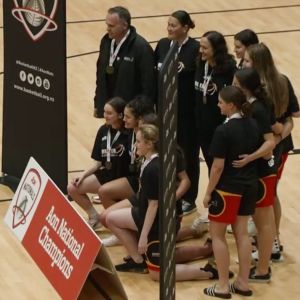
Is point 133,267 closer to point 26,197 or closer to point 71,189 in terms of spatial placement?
point 71,189

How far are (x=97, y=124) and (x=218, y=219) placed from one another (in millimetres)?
3726

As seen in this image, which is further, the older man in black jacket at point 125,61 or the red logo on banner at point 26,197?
the older man in black jacket at point 125,61

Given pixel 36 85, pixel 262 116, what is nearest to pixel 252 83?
pixel 262 116

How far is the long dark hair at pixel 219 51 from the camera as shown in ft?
20.8

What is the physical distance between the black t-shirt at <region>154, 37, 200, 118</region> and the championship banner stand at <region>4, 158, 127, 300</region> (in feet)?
7.01

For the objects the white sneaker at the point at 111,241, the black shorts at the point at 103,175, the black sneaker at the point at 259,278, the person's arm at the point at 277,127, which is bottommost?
the white sneaker at the point at 111,241

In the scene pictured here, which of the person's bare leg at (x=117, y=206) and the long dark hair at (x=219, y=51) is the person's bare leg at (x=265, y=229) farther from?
the long dark hair at (x=219, y=51)

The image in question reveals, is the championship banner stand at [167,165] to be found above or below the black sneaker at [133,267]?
above

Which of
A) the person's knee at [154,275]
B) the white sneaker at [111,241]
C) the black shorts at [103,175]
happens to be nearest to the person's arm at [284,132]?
the person's knee at [154,275]

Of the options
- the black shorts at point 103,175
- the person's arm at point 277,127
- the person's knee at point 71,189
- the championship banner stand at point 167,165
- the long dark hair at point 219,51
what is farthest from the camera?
the person's knee at point 71,189

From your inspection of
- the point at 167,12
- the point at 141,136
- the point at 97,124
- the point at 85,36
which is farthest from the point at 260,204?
the point at 167,12

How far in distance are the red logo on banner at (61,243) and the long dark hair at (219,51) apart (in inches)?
84.3

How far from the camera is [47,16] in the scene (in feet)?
22.9

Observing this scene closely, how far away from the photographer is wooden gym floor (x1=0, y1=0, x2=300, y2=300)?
20.5ft
